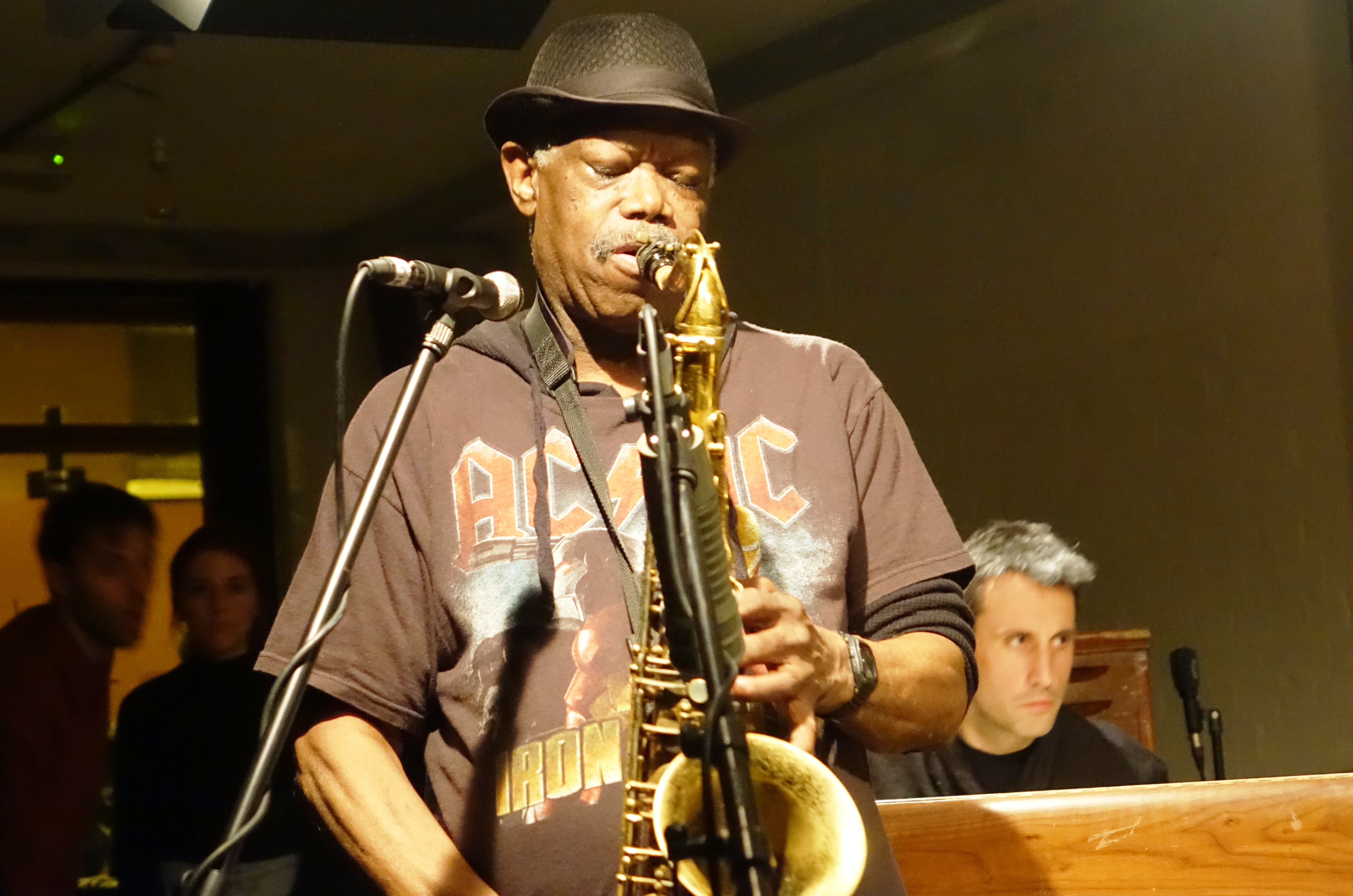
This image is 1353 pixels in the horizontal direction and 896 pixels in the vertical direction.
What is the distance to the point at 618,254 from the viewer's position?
5.45 feet

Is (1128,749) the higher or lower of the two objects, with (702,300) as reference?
lower

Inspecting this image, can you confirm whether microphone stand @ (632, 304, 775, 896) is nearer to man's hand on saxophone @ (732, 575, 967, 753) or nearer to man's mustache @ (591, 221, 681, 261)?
man's hand on saxophone @ (732, 575, 967, 753)

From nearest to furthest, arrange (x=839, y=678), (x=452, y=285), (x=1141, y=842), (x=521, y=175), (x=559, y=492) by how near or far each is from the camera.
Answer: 1. (x=452, y=285)
2. (x=839, y=678)
3. (x=559, y=492)
4. (x=521, y=175)
5. (x=1141, y=842)

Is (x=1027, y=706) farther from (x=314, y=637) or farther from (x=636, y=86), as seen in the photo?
(x=314, y=637)

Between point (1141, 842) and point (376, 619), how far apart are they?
1.41 meters

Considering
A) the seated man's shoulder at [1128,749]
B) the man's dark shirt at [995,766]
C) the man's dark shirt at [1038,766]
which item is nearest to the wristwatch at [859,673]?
the man's dark shirt at [1038,766]

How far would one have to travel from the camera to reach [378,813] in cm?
149

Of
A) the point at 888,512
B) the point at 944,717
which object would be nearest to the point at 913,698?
the point at 944,717

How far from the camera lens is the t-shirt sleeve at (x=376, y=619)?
155 cm

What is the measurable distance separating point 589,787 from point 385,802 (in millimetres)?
212

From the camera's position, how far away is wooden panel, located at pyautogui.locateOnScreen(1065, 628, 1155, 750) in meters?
3.07

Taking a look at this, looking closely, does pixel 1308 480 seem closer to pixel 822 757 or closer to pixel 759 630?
pixel 822 757

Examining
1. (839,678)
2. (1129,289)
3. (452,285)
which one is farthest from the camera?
(1129,289)

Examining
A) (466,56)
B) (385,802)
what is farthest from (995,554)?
(385,802)
